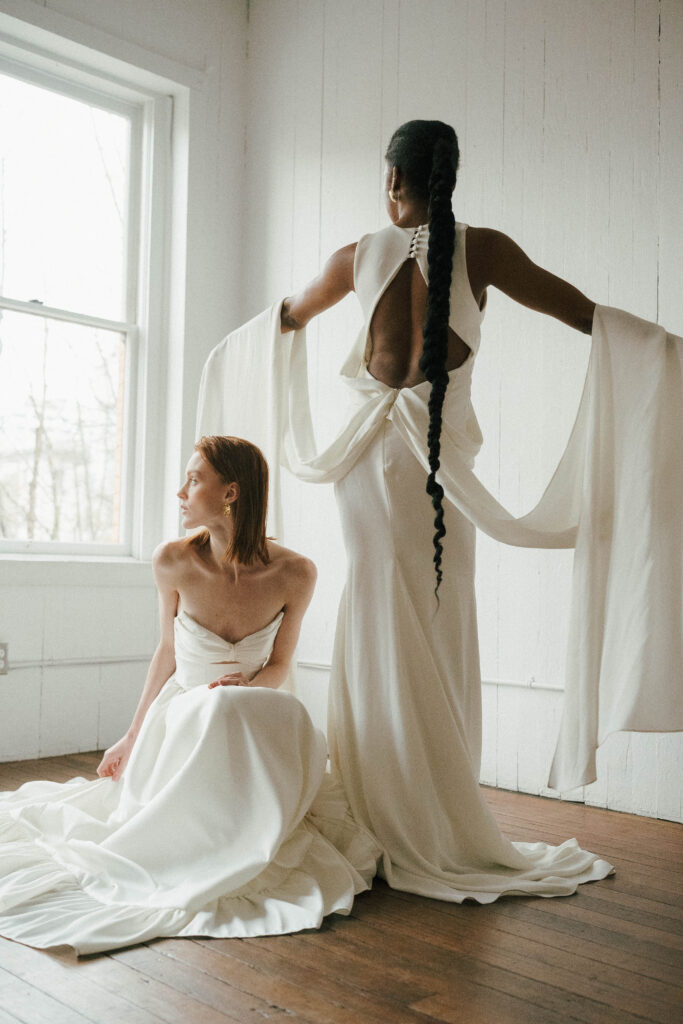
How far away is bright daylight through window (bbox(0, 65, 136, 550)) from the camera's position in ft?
13.6

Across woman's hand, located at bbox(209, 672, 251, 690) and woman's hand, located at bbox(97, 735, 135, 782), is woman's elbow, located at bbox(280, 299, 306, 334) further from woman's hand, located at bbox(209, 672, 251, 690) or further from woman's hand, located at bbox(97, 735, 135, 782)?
A: woman's hand, located at bbox(97, 735, 135, 782)

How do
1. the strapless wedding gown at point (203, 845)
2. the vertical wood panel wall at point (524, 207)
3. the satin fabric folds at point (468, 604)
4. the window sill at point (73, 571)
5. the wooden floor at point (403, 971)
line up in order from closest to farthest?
the wooden floor at point (403, 971) → the strapless wedding gown at point (203, 845) → the satin fabric folds at point (468, 604) → the vertical wood panel wall at point (524, 207) → the window sill at point (73, 571)

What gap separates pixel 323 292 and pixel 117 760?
53.6 inches

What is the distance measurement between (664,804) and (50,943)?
202 centimetres

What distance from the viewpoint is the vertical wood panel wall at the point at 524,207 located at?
3254 millimetres

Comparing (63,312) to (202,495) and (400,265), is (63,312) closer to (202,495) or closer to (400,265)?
(202,495)

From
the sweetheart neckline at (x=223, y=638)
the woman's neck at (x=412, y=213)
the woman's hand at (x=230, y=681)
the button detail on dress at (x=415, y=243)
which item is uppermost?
the woman's neck at (x=412, y=213)

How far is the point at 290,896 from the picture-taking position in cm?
210

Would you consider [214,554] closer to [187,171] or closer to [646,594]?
[646,594]

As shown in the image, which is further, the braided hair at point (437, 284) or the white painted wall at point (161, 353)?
the white painted wall at point (161, 353)

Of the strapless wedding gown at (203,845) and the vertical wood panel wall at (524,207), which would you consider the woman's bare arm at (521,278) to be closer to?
the vertical wood panel wall at (524,207)

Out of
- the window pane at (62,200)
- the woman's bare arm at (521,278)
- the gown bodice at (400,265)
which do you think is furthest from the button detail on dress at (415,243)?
the window pane at (62,200)

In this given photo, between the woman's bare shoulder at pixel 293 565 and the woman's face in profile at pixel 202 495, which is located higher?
the woman's face in profile at pixel 202 495

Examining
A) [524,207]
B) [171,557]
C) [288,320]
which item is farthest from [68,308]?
[171,557]
